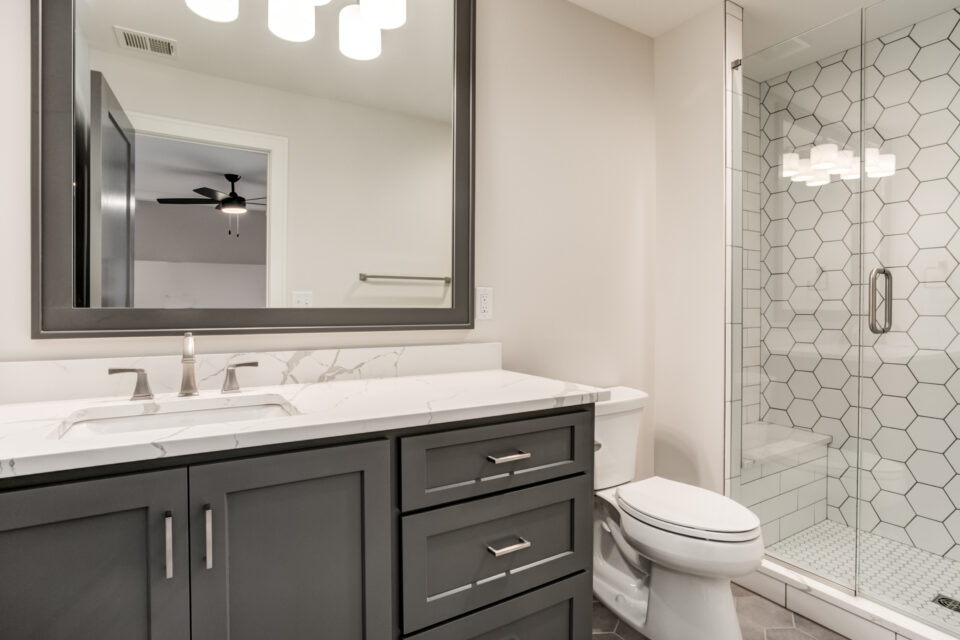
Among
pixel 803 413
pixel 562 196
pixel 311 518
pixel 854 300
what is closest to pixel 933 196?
pixel 854 300

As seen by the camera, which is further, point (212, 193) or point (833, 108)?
point (833, 108)

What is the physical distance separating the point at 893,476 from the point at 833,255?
937mm

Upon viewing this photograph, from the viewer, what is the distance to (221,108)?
1.42 m

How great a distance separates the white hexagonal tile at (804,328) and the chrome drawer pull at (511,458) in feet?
5.08

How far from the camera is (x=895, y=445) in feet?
6.67

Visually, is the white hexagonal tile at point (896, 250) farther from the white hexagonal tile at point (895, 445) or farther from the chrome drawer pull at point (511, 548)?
the chrome drawer pull at point (511, 548)

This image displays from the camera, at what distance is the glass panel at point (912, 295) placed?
73.7 inches

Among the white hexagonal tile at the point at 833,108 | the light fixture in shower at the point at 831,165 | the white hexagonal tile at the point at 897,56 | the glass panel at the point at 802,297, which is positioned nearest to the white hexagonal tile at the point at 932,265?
the glass panel at the point at 802,297

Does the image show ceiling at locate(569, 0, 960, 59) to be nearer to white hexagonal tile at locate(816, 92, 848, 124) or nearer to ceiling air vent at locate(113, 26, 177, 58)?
white hexagonal tile at locate(816, 92, 848, 124)

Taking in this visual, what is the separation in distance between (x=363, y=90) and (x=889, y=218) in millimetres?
2060

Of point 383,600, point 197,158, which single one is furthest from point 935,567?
point 197,158

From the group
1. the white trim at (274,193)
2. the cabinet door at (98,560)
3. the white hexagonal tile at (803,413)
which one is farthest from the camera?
the white hexagonal tile at (803,413)

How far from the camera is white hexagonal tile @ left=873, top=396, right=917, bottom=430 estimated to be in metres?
2.04

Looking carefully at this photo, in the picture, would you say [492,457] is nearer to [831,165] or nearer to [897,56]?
[831,165]
